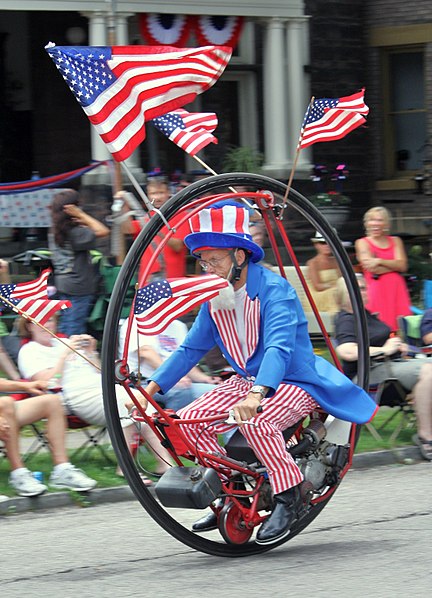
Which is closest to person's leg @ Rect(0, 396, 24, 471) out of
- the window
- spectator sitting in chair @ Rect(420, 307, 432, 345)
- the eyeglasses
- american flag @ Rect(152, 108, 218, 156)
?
american flag @ Rect(152, 108, 218, 156)

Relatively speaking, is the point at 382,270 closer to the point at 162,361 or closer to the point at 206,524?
the point at 162,361

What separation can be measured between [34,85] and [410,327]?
10646 millimetres

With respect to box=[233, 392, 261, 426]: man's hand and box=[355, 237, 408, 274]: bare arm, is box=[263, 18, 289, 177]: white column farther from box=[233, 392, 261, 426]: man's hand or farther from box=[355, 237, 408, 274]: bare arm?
box=[233, 392, 261, 426]: man's hand

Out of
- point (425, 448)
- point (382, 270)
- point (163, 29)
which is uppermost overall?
point (163, 29)

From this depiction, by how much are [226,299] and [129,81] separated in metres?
1.16

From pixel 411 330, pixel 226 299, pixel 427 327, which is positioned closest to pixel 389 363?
pixel 427 327

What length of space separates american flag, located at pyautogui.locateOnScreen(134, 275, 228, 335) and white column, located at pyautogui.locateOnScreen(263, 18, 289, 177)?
1225cm

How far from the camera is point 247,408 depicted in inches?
226

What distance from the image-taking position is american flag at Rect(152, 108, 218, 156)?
6613mm

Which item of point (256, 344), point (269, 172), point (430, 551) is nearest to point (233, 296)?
point (256, 344)

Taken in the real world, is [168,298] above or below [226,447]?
→ above

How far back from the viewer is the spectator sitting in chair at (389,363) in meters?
9.23

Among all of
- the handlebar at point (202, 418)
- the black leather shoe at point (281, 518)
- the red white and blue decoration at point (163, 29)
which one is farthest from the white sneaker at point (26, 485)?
the red white and blue decoration at point (163, 29)

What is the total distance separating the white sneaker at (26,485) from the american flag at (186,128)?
238 cm
